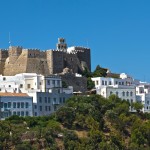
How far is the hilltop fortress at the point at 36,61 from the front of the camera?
105 m

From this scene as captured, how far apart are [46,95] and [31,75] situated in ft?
26.2

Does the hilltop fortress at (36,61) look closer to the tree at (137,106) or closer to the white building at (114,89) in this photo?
the white building at (114,89)

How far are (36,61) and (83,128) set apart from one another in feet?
62.8

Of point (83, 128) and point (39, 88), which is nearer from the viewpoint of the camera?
point (83, 128)

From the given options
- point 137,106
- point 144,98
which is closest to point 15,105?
point 137,106

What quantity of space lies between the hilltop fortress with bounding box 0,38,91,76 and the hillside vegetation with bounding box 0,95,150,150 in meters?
12.4

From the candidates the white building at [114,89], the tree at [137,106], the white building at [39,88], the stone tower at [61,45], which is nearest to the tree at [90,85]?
the white building at [114,89]

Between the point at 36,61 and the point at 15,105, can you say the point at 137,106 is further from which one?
the point at 15,105

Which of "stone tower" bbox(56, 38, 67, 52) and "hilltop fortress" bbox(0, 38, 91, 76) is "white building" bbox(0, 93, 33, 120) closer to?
"hilltop fortress" bbox(0, 38, 91, 76)

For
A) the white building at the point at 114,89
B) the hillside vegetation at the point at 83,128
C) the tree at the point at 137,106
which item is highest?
the white building at the point at 114,89

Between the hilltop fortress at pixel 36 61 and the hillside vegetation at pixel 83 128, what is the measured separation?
1243cm

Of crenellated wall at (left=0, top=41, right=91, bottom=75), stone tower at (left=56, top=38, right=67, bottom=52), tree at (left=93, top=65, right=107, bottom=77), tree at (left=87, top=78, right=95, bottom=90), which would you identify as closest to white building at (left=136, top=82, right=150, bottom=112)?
tree at (left=87, top=78, right=95, bottom=90)

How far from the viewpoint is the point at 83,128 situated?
89.4 metres

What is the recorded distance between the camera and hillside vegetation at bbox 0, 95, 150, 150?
266 feet
